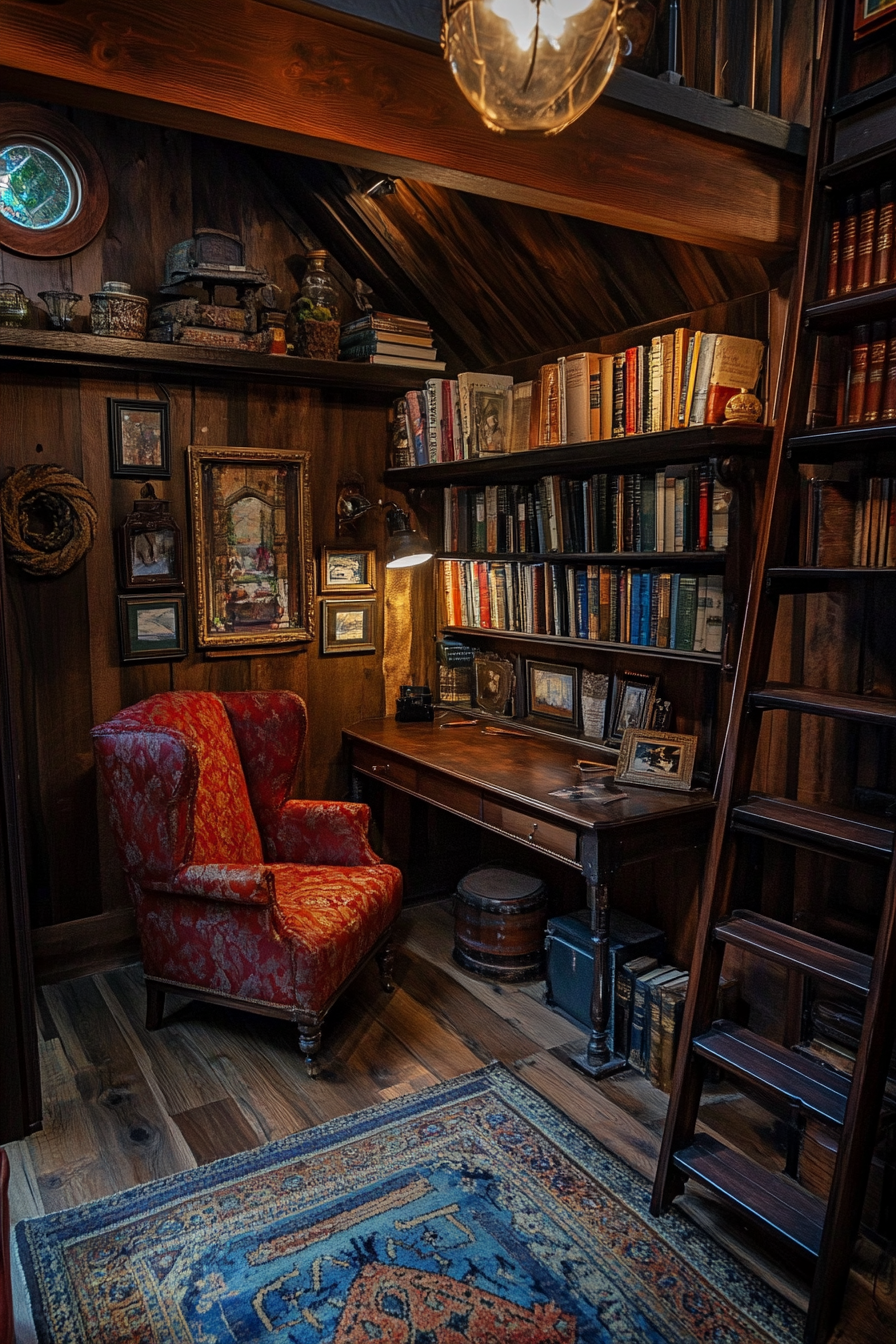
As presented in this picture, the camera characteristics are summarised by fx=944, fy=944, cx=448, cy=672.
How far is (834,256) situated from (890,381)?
345 mm

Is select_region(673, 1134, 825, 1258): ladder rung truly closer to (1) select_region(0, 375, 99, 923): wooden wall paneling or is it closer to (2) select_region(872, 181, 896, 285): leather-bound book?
(2) select_region(872, 181, 896, 285): leather-bound book

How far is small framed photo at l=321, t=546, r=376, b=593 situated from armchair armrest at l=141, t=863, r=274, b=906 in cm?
138

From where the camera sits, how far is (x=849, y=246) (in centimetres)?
220

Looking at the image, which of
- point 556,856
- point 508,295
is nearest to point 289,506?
point 508,295

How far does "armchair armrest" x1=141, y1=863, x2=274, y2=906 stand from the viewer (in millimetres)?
2689

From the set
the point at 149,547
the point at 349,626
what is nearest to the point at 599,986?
the point at 349,626

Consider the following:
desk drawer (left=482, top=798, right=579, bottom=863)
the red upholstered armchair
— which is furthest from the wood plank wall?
desk drawer (left=482, top=798, right=579, bottom=863)

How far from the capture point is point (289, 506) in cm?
366

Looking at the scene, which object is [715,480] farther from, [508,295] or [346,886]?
[346,886]

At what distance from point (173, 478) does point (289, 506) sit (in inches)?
18.1

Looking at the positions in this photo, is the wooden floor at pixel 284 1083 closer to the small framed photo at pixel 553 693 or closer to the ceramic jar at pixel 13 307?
the small framed photo at pixel 553 693

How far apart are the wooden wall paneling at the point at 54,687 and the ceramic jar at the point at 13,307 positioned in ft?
0.64

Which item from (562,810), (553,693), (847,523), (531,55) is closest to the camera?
(531,55)

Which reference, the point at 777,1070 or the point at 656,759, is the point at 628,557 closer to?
the point at 656,759
